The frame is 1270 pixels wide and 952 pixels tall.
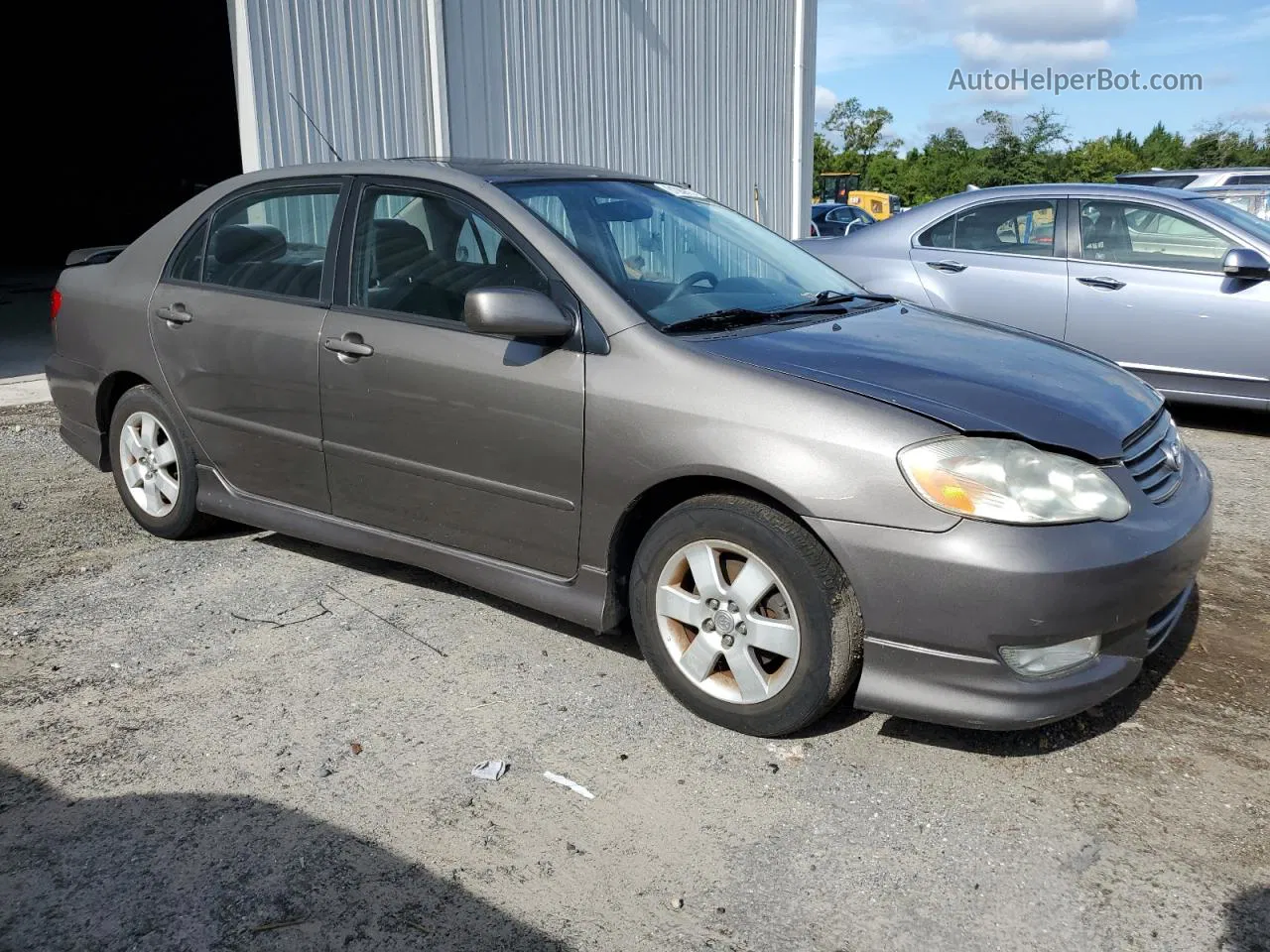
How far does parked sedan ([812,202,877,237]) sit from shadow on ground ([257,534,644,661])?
21595 millimetres

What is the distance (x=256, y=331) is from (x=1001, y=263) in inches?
200

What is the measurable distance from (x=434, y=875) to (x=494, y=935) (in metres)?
0.27

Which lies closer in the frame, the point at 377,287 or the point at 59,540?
the point at 377,287

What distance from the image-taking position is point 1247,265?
6531 millimetres

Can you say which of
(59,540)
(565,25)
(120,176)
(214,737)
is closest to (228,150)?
(120,176)

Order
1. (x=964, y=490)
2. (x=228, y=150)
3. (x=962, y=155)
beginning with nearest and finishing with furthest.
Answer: (x=964, y=490) < (x=228, y=150) < (x=962, y=155)

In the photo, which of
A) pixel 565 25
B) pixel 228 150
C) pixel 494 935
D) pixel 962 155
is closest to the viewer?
pixel 494 935

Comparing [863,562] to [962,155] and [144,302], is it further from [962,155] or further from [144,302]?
[962,155]

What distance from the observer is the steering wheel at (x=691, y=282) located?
12.1 ft

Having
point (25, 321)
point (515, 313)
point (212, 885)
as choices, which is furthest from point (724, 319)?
point (25, 321)

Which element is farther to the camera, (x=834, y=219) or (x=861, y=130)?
(x=861, y=130)

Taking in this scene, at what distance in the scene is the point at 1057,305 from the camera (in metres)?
7.15

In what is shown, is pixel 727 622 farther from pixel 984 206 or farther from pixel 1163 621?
pixel 984 206

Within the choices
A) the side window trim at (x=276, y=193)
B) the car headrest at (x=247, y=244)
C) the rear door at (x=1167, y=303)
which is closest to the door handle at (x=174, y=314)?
the side window trim at (x=276, y=193)
